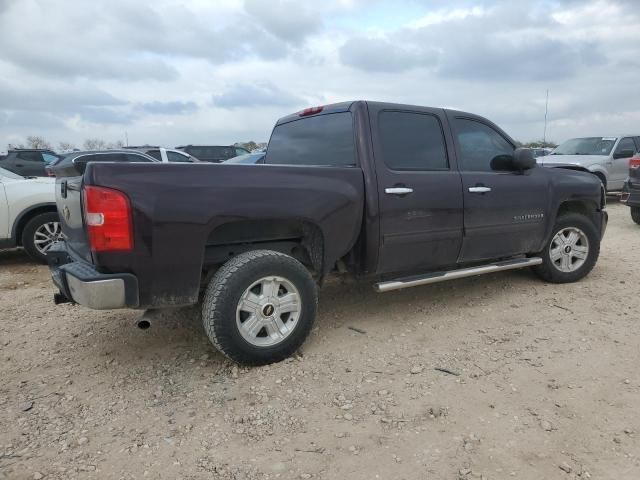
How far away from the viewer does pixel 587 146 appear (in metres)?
12.1

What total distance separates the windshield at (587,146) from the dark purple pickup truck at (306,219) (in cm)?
801

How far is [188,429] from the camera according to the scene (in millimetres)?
2660

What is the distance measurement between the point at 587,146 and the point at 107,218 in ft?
40.7

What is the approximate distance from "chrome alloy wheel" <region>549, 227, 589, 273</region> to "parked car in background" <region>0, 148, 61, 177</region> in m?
15.7

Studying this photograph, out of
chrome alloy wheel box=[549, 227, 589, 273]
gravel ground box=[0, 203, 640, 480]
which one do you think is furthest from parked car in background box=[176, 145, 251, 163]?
chrome alloy wheel box=[549, 227, 589, 273]

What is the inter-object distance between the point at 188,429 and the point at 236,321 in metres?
0.71

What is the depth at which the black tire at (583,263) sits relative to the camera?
16.4ft

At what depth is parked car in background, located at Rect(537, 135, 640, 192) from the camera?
11.3 m

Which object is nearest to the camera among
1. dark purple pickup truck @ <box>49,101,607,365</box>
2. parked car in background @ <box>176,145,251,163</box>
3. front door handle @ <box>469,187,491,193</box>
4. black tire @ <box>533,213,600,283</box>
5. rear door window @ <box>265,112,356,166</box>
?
dark purple pickup truck @ <box>49,101,607,365</box>

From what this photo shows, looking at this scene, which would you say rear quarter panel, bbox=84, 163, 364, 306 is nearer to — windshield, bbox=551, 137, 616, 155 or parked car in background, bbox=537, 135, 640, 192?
parked car in background, bbox=537, 135, 640, 192

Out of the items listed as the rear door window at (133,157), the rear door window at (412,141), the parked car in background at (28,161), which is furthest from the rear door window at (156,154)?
the rear door window at (412,141)

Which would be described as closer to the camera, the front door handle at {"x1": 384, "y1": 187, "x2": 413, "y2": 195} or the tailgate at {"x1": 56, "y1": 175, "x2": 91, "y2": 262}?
the tailgate at {"x1": 56, "y1": 175, "x2": 91, "y2": 262}

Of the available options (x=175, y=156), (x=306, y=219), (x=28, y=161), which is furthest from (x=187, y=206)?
(x=28, y=161)

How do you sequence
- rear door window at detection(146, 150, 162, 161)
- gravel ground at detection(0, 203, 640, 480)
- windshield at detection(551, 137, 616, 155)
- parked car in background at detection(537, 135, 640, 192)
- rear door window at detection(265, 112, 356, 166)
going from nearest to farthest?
gravel ground at detection(0, 203, 640, 480)
rear door window at detection(265, 112, 356, 166)
parked car in background at detection(537, 135, 640, 192)
windshield at detection(551, 137, 616, 155)
rear door window at detection(146, 150, 162, 161)
